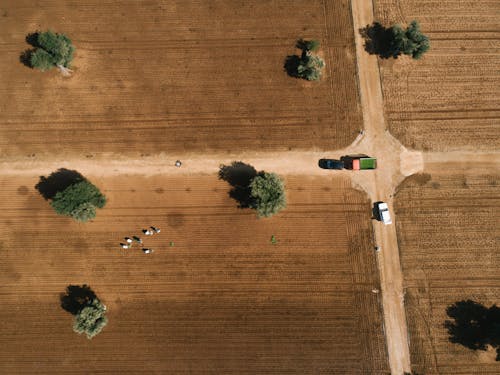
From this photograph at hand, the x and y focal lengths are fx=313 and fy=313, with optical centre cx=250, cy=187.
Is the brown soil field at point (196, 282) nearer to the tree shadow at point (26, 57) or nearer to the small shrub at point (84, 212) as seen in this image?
the small shrub at point (84, 212)

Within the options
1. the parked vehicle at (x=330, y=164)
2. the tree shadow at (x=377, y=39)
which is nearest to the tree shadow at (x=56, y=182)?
the parked vehicle at (x=330, y=164)

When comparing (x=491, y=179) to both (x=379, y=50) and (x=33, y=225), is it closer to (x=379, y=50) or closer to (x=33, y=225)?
(x=379, y=50)

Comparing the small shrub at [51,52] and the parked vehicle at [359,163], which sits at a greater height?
the small shrub at [51,52]

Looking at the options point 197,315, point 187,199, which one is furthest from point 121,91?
point 197,315

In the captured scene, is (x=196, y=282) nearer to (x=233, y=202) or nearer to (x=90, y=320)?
(x=233, y=202)

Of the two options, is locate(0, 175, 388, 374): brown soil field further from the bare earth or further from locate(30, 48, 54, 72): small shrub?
locate(30, 48, 54, 72): small shrub
